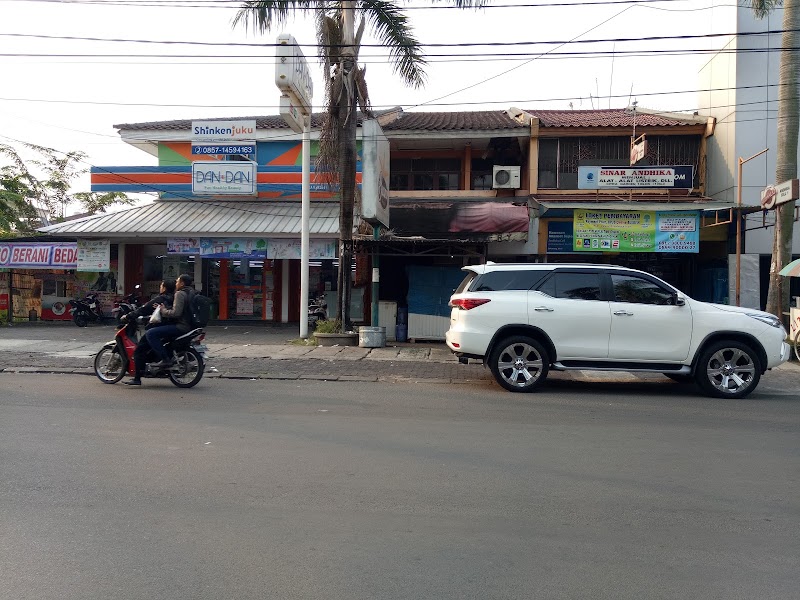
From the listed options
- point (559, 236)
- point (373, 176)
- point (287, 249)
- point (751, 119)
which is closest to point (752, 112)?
point (751, 119)

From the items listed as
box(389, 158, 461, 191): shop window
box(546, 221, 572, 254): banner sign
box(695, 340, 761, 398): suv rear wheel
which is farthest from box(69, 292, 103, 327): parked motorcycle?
box(695, 340, 761, 398): suv rear wheel

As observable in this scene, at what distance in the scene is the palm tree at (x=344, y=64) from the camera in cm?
1479

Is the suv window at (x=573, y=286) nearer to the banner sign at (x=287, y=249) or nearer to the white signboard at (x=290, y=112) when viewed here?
the white signboard at (x=290, y=112)

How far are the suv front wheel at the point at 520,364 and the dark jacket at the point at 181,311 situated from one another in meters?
4.52

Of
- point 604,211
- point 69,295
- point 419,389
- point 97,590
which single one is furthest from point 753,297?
point 69,295

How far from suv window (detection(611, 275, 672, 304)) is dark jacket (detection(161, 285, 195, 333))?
20.9ft

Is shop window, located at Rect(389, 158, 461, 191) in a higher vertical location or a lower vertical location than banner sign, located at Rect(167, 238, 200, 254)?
higher

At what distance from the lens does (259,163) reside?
20.6 meters

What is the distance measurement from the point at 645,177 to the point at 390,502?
50.5 ft

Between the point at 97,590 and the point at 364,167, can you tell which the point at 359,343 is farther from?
the point at 97,590

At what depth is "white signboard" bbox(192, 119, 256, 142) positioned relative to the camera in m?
20.0

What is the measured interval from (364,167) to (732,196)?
33.2 ft

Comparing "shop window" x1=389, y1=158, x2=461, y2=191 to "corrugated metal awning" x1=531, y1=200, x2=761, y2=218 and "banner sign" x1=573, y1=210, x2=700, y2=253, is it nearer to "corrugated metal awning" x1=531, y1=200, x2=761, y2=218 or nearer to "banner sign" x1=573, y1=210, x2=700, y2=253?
"corrugated metal awning" x1=531, y1=200, x2=761, y2=218

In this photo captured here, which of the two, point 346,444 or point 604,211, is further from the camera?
point 604,211
